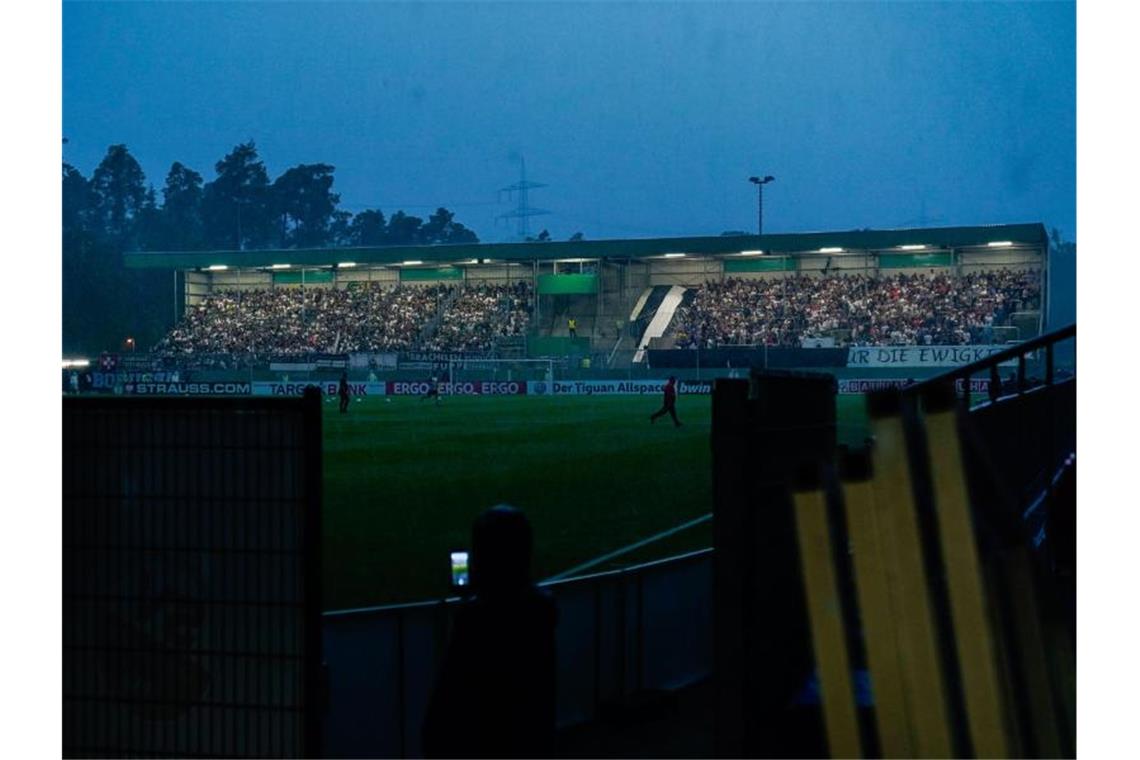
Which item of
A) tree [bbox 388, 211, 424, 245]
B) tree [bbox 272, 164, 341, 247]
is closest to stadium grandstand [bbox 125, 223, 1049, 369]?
tree [bbox 272, 164, 341, 247]

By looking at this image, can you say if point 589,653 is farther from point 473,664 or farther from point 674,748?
point 473,664

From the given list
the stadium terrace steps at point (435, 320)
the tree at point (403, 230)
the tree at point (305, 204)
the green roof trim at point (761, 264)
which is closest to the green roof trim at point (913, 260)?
the green roof trim at point (761, 264)

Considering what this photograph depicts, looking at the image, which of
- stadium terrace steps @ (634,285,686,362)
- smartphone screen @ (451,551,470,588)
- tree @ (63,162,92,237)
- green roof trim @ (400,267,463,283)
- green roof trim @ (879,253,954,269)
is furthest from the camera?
tree @ (63,162,92,237)

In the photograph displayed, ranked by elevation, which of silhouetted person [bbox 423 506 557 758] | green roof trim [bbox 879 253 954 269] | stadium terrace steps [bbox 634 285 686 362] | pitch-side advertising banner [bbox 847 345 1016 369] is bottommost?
silhouetted person [bbox 423 506 557 758]

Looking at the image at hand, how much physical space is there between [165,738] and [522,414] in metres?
33.5

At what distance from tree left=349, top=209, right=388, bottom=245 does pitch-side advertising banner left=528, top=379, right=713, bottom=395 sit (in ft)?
210

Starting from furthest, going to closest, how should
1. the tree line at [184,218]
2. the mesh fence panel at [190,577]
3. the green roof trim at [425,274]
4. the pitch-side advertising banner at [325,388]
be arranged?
the green roof trim at [425,274] → the tree line at [184,218] → the pitch-side advertising banner at [325,388] → the mesh fence panel at [190,577]

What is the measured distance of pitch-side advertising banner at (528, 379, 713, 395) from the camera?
51.1m

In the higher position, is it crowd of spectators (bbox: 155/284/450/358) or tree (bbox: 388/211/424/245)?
tree (bbox: 388/211/424/245)

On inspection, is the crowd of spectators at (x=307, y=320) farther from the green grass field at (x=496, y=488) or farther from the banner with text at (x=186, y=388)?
the green grass field at (x=496, y=488)

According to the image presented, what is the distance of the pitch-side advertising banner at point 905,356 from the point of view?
50281mm

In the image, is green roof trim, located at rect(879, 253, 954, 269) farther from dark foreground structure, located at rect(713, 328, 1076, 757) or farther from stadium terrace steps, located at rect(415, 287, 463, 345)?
dark foreground structure, located at rect(713, 328, 1076, 757)

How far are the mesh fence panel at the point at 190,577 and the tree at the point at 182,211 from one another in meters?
89.2

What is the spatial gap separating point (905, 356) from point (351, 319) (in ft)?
99.2
